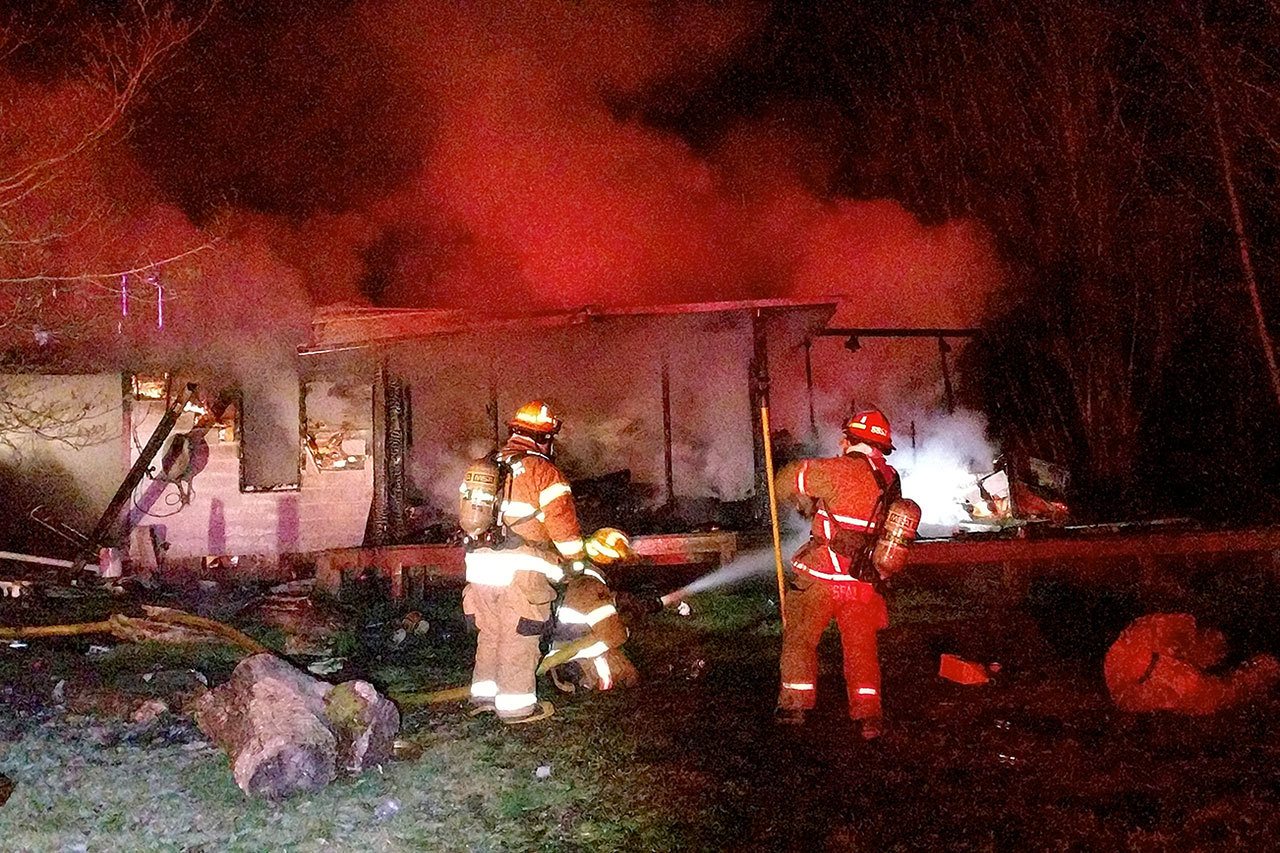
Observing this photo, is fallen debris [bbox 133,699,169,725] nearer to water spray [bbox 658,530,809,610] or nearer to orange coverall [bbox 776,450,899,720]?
orange coverall [bbox 776,450,899,720]

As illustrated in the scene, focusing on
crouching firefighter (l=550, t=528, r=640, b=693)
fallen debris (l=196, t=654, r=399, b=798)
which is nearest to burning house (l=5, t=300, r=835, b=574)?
crouching firefighter (l=550, t=528, r=640, b=693)

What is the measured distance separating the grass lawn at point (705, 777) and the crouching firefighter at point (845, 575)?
0.84 ft

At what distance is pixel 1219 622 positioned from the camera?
22.4 ft

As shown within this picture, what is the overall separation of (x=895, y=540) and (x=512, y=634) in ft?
7.25

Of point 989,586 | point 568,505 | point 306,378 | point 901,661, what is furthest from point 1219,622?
point 306,378

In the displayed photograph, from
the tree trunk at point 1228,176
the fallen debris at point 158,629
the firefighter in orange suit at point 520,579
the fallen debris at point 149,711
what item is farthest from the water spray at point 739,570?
the fallen debris at point 149,711

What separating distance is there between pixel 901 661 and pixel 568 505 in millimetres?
2915

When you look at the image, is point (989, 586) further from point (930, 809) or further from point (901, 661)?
point (930, 809)

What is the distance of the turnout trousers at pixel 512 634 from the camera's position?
490 cm

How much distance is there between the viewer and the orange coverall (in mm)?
4695

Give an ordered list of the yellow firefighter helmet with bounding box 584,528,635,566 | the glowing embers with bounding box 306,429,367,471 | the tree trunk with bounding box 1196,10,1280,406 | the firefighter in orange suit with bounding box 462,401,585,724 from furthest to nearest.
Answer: the glowing embers with bounding box 306,429,367,471, the tree trunk with bounding box 1196,10,1280,406, the yellow firefighter helmet with bounding box 584,528,635,566, the firefighter in orange suit with bounding box 462,401,585,724

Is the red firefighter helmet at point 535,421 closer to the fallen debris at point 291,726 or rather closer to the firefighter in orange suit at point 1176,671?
the fallen debris at point 291,726

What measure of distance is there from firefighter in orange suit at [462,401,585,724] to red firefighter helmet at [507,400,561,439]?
8cm

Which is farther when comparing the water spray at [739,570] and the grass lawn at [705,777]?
the water spray at [739,570]
